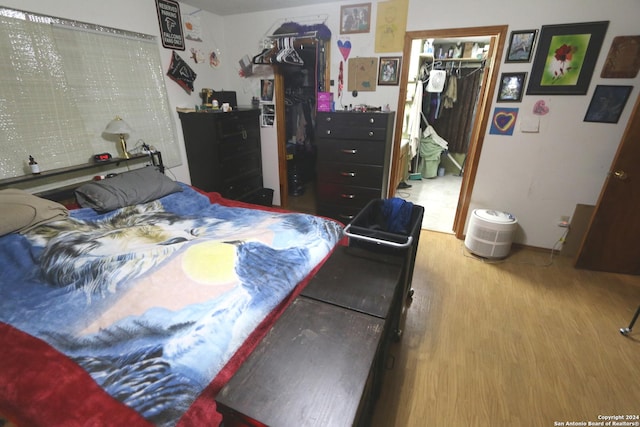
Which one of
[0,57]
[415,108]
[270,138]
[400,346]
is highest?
[0,57]

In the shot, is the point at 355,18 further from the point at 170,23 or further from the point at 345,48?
the point at 170,23

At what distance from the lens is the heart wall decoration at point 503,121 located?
2548mm

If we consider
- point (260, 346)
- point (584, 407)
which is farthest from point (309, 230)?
point (584, 407)

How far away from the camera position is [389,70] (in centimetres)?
284

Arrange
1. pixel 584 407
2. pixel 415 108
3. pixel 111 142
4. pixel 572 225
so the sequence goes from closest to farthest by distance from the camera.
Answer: pixel 584 407, pixel 111 142, pixel 572 225, pixel 415 108

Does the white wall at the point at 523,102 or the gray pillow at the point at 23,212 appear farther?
the white wall at the point at 523,102

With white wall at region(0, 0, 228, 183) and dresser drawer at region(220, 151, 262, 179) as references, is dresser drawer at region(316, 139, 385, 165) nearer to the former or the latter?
dresser drawer at region(220, 151, 262, 179)

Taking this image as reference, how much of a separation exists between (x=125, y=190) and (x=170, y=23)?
1.77 meters

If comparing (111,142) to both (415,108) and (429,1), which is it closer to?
(429,1)

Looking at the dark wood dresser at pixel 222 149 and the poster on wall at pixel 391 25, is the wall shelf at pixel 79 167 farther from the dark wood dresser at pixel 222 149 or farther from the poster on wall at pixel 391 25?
the poster on wall at pixel 391 25

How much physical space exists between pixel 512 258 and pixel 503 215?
43 centimetres

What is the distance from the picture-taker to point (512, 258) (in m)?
2.72

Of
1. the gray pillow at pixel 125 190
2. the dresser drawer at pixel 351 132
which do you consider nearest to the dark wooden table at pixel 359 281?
the gray pillow at pixel 125 190

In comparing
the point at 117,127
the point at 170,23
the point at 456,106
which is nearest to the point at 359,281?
the point at 117,127
